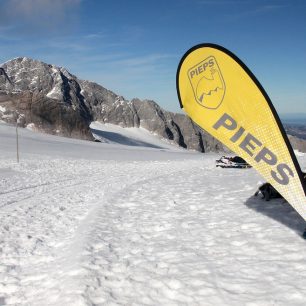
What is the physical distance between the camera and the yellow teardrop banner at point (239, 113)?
767 centimetres

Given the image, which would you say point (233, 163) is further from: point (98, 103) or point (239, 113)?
point (98, 103)

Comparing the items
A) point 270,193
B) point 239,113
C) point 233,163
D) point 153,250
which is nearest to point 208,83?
point 239,113

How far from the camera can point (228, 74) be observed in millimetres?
8234

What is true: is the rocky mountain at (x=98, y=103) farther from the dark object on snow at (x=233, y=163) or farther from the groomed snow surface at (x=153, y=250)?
the groomed snow surface at (x=153, y=250)

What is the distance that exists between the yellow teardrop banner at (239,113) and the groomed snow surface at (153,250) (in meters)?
1.46

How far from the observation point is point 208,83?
8.75 m

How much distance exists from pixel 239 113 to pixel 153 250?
11.6ft

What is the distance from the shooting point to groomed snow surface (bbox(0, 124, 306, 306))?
19.7ft

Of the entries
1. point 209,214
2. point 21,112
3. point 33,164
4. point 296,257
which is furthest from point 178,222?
point 21,112

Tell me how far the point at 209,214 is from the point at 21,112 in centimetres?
9689

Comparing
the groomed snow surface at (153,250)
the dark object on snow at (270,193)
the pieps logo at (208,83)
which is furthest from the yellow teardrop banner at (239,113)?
the dark object on snow at (270,193)

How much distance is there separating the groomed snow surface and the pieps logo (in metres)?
3.21

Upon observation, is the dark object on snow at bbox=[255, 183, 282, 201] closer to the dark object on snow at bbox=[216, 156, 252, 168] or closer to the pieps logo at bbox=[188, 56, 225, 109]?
the pieps logo at bbox=[188, 56, 225, 109]

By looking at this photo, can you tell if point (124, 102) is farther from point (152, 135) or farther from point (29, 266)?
point (29, 266)
